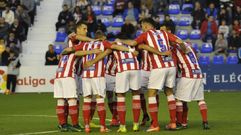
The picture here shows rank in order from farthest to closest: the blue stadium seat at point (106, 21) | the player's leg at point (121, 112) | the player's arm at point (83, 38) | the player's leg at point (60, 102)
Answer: the blue stadium seat at point (106, 21) → the player's leg at point (60, 102) → the player's arm at point (83, 38) → the player's leg at point (121, 112)

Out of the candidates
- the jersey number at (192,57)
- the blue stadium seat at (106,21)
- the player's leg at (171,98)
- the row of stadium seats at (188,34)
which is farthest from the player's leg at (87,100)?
the blue stadium seat at (106,21)

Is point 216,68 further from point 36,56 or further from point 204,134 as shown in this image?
point 204,134

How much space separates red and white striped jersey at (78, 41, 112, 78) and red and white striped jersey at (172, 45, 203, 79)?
1.56 m

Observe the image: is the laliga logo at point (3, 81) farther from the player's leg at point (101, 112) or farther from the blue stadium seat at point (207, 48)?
the player's leg at point (101, 112)

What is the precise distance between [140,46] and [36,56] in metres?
17.9

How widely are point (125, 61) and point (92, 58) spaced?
675 mm

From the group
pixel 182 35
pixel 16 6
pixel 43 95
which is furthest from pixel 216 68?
pixel 16 6

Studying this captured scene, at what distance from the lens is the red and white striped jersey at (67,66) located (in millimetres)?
14961

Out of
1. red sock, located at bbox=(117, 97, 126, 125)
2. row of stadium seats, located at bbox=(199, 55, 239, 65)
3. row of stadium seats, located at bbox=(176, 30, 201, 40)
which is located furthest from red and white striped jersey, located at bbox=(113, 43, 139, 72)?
row of stadium seats, located at bbox=(176, 30, 201, 40)

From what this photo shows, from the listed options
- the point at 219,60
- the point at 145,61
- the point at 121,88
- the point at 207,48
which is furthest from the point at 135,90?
the point at 207,48

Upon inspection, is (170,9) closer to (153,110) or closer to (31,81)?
(31,81)

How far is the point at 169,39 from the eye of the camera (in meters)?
14.8

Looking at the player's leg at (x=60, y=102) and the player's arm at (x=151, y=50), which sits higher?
the player's arm at (x=151, y=50)

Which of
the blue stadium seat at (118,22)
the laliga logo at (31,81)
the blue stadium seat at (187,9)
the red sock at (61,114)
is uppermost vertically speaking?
the blue stadium seat at (187,9)
